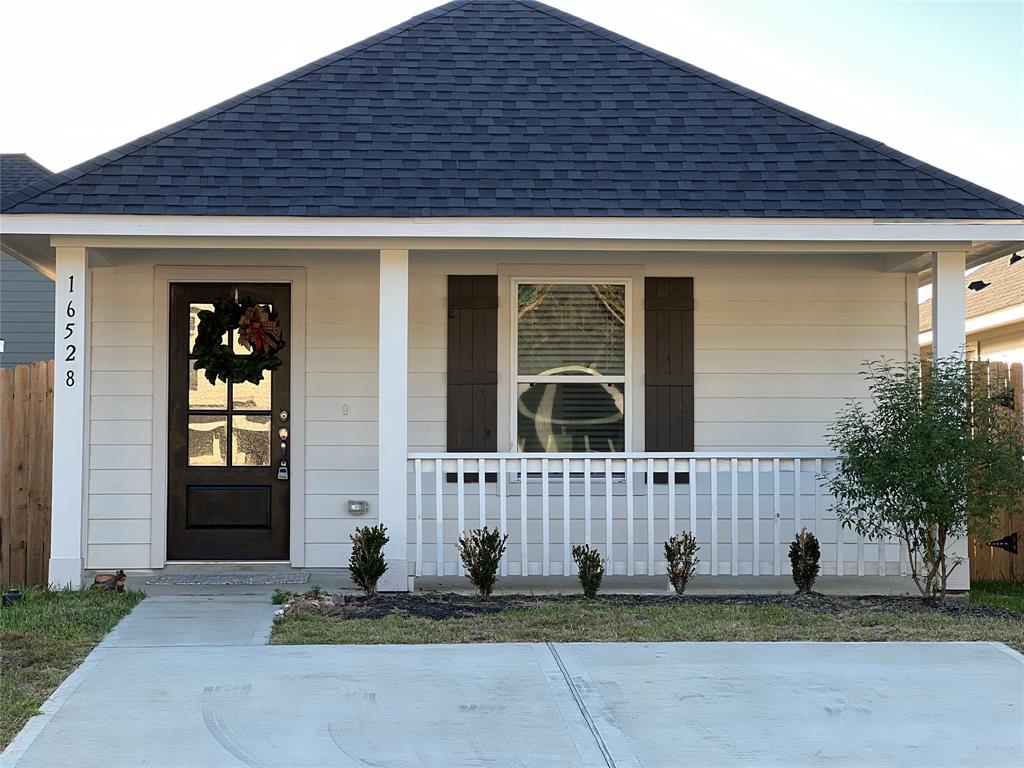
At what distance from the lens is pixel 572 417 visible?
8.68 meters

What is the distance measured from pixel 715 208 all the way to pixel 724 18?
2.75 meters

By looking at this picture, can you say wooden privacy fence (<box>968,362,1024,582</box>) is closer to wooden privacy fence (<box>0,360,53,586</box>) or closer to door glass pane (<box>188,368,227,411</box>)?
door glass pane (<box>188,368,227,411</box>)

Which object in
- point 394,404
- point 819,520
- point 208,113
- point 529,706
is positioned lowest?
point 529,706

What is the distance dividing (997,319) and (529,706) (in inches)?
415

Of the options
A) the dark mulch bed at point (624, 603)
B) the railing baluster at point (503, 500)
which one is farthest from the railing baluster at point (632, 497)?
the dark mulch bed at point (624, 603)

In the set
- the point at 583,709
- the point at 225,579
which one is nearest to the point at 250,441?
the point at 225,579

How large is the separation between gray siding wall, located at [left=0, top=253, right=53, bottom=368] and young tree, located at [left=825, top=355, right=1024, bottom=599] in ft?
45.1

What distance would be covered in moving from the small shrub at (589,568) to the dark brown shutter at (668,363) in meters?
1.38

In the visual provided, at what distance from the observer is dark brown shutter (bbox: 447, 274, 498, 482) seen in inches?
335

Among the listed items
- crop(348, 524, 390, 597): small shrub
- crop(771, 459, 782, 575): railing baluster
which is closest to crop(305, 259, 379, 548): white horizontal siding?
crop(348, 524, 390, 597): small shrub

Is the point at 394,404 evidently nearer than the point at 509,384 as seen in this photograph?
Yes

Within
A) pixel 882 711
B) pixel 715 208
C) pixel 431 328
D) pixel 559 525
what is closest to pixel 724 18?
pixel 715 208

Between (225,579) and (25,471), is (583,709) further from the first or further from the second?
(25,471)

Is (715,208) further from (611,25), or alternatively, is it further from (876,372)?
(611,25)
